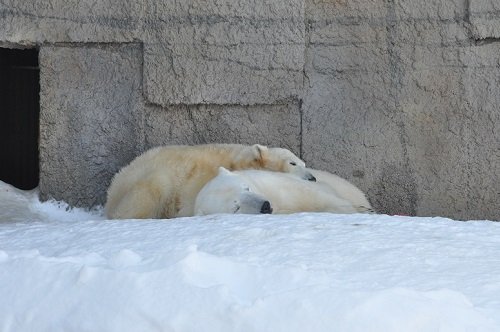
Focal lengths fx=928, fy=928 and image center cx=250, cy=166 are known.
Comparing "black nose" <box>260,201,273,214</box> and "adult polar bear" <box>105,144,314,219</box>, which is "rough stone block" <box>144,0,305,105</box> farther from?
"black nose" <box>260,201,273,214</box>

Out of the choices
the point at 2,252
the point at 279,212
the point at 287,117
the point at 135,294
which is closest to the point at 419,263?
the point at 135,294

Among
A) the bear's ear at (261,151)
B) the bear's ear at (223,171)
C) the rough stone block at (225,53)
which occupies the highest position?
the rough stone block at (225,53)

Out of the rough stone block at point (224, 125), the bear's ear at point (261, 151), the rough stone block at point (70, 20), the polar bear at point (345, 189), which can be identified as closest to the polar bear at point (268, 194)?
the polar bear at point (345, 189)

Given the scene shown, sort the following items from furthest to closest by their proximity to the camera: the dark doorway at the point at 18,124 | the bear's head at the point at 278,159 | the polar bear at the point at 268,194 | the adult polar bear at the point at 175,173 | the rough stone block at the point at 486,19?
the dark doorway at the point at 18,124 < the rough stone block at the point at 486,19 < the bear's head at the point at 278,159 < the adult polar bear at the point at 175,173 < the polar bear at the point at 268,194

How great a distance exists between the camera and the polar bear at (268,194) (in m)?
4.16

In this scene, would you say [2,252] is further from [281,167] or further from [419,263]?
[281,167]

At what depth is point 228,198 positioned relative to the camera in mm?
4148

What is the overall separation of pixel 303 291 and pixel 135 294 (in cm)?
43

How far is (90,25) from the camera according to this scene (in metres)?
5.08

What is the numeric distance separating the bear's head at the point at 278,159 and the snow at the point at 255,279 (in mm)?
1382

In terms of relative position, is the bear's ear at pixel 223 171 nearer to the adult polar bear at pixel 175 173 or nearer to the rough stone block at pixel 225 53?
the adult polar bear at pixel 175 173

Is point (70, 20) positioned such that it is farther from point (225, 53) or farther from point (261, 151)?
point (261, 151)

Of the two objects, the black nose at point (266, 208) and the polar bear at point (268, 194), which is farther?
the polar bear at point (268, 194)

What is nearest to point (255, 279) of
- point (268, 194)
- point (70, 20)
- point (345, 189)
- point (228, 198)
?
point (228, 198)
